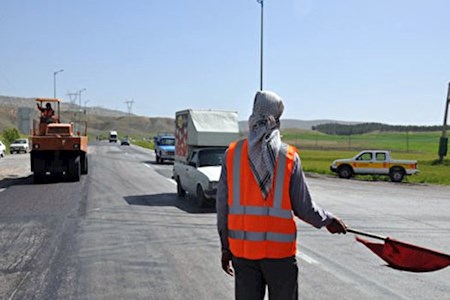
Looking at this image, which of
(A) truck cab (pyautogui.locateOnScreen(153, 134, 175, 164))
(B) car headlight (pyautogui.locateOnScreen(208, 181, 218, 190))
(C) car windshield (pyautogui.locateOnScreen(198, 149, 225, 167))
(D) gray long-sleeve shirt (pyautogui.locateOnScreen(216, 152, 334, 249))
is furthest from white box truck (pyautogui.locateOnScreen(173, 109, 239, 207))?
(A) truck cab (pyautogui.locateOnScreen(153, 134, 175, 164))

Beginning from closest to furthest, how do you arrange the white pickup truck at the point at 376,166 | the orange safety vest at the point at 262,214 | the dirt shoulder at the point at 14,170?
the orange safety vest at the point at 262,214 → the dirt shoulder at the point at 14,170 → the white pickup truck at the point at 376,166

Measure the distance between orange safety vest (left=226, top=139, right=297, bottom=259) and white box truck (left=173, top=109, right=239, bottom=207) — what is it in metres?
11.5

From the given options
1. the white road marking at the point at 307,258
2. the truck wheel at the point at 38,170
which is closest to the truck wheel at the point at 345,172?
the truck wheel at the point at 38,170

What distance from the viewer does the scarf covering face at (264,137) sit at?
153 inches

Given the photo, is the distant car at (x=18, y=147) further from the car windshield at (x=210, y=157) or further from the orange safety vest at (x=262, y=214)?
the orange safety vest at (x=262, y=214)

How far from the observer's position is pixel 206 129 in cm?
1928

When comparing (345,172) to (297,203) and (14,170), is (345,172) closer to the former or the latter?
(14,170)

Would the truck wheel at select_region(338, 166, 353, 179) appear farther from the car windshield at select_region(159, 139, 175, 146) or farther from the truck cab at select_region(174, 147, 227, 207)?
the truck cab at select_region(174, 147, 227, 207)

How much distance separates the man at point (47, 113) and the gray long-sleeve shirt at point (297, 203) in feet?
80.4

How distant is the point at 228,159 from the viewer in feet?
13.3

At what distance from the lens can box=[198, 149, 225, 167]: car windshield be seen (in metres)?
17.1

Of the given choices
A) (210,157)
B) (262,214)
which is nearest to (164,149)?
(210,157)

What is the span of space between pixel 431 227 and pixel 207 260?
6181 mm

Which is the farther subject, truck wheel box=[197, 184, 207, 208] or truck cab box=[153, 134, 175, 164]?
truck cab box=[153, 134, 175, 164]
